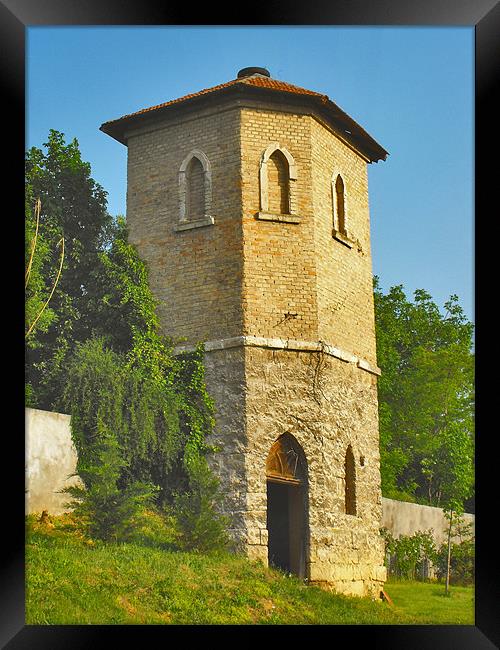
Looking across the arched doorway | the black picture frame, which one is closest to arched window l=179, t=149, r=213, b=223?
the arched doorway

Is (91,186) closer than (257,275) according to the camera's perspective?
No

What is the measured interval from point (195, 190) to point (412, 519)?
5.71 m

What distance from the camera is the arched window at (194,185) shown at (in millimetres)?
13219

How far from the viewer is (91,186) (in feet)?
47.0

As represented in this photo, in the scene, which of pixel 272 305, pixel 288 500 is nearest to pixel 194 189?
pixel 272 305

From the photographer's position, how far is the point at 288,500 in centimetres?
1251

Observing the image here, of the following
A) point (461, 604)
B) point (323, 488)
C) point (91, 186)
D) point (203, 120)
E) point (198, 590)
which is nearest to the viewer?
point (198, 590)

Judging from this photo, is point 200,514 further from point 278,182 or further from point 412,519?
point 278,182

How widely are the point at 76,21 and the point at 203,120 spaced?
4882 mm

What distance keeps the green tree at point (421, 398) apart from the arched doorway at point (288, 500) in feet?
6.74
